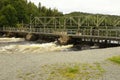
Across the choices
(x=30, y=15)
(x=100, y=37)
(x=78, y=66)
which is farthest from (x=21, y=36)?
(x=78, y=66)

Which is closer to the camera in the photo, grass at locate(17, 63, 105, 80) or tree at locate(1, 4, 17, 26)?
grass at locate(17, 63, 105, 80)

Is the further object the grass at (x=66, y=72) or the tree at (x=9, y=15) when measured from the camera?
the tree at (x=9, y=15)

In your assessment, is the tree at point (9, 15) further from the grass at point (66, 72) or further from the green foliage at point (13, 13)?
the grass at point (66, 72)

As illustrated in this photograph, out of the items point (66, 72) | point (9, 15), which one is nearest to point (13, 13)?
point (9, 15)

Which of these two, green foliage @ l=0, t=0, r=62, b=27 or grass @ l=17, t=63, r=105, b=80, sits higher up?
green foliage @ l=0, t=0, r=62, b=27

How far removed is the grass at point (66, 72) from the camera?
18.1m

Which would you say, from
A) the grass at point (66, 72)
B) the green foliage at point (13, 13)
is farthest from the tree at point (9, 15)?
the grass at point (66, 72)

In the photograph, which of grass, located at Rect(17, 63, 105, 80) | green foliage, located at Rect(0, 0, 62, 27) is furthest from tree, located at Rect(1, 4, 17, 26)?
grass, located at Rect(17, 63, 105, 80)

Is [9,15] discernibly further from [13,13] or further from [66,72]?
[66,72]

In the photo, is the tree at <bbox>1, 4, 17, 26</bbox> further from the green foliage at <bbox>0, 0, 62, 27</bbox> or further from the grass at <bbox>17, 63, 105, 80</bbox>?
the grass at <bbox>17, 63, 105, 80</bbox>

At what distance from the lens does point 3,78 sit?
18.1 metres

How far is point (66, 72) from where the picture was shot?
1942cm

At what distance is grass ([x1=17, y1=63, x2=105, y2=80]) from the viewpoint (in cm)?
1806

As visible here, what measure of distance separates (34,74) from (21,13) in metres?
88.2
